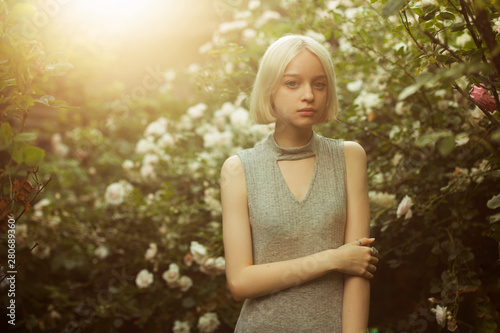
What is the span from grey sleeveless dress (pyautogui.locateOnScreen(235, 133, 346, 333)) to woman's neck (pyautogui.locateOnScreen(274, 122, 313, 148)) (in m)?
0.02

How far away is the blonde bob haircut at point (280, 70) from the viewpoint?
56.1 inches

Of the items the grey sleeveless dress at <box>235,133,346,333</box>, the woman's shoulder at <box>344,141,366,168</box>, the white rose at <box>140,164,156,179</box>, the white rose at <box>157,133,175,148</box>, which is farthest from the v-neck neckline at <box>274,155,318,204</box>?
the white rose at <box>140,164,156,179</box>

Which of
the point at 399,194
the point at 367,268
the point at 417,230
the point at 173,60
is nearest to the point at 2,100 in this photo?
the point at 367,268

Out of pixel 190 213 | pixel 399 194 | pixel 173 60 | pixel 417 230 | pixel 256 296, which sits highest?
pixel 173 60

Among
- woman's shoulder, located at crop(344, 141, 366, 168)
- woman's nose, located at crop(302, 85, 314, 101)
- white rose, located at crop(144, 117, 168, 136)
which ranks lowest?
woman's shoulder, located at crop(344, 141, 366, 168)

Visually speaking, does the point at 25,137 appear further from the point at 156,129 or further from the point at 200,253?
the point at 156,129

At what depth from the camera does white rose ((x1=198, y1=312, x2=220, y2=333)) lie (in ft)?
7.29

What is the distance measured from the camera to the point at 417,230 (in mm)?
2006

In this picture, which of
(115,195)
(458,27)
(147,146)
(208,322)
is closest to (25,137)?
(458,27)

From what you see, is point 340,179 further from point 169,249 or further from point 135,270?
point 135,270

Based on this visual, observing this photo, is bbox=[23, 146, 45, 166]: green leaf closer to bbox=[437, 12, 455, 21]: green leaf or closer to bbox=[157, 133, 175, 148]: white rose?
bbox=[437, 12, 455, 21]: green leaf

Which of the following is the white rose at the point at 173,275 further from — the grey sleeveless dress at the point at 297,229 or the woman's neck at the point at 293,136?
the woman's neck at the point at 293,136

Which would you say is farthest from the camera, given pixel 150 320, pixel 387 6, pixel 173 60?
pixel 173 60

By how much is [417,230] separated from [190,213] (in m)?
1.28
